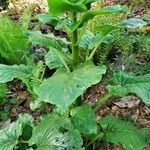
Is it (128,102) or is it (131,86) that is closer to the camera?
(131,86)

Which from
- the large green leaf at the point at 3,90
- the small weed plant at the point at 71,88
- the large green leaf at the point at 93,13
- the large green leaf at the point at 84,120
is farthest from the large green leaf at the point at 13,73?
the large green leaf at the point at 3,90

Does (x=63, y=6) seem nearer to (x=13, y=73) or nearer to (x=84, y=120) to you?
(x=13, y=73)

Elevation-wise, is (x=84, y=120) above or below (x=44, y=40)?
below

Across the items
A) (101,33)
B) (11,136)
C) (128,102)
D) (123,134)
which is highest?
(101,33)

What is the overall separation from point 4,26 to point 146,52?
4.87 feet

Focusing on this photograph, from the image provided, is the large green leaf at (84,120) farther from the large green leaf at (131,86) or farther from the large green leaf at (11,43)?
the large green leaf at (11,43)

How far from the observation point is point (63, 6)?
8.52 feet

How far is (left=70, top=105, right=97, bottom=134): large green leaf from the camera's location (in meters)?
2.78

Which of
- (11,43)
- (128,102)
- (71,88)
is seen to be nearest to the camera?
(71,88)

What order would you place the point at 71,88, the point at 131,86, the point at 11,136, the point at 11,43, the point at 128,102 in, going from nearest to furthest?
the point at 71,88 → the point at 131,86 → the point at 11,136 → the point at 128,102 → the point at 11,43

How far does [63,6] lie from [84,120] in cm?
78

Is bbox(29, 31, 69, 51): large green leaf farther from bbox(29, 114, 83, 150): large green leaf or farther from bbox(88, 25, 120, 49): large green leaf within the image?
bbox(29, 114, 83, 150): large green leaf

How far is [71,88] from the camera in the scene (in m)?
2.49

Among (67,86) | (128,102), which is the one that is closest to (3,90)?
(128,102)
